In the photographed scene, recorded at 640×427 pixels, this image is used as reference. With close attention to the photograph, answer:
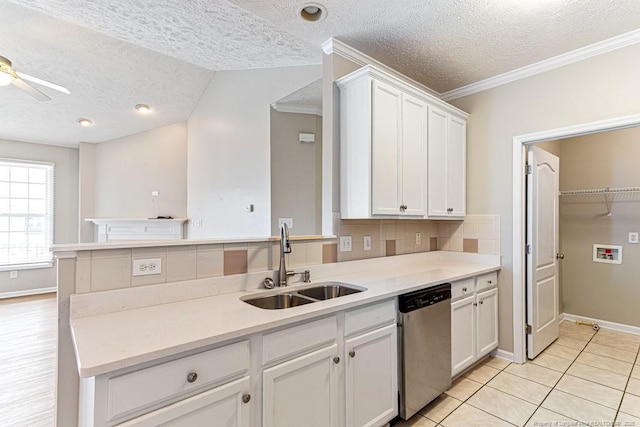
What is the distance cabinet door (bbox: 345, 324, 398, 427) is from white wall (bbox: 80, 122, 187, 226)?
505 cm

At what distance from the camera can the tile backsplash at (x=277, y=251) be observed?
58.4 inches

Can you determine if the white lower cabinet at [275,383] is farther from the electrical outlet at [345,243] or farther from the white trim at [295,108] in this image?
the white trim at [295,108]

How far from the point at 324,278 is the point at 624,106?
2.50 m

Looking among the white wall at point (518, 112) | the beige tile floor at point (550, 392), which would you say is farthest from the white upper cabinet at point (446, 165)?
the beige tile floor at point (550, 392)

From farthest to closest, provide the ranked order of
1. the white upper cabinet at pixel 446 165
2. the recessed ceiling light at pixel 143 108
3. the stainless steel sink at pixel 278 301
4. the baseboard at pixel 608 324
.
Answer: the recessed ceiling light at pixel 143 108
the baseboard at pixel 608 324
the white upper cabinet at pixel 446 165
the stainless steel sink at pixel 278 301

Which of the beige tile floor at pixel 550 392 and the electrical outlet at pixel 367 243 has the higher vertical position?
the electrical outlet at pixel 367 243

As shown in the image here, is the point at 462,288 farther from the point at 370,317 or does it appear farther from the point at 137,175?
the point at 137,175

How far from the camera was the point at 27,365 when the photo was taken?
288 cm

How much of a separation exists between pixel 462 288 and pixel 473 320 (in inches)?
13.2

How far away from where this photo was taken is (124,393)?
1.00 metres

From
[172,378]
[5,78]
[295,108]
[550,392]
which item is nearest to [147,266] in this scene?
[172,378]

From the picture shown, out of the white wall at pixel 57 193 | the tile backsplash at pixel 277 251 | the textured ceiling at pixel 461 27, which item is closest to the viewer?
the tile backsplash at pixel 277 251

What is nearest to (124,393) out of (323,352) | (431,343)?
(323,352)

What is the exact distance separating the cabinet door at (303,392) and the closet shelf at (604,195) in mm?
3830
